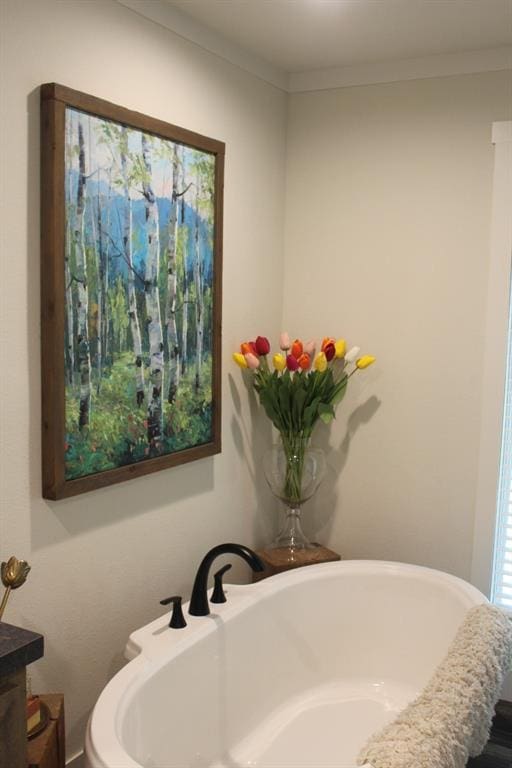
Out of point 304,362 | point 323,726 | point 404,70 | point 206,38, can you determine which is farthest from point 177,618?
point 404,70

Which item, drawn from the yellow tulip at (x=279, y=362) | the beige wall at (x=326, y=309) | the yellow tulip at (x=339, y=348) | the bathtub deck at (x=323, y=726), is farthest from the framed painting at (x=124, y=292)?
the bathtub deck at (x=323, y=726)

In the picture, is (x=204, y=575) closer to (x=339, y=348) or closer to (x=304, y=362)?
(x=304, y=362)

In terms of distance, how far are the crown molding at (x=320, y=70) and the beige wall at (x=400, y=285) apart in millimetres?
37

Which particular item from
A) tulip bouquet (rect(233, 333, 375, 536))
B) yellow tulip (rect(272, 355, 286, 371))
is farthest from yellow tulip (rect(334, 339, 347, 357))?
yellow tulip (rect(272, 355, 286, 371))

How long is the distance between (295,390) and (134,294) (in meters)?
0.85

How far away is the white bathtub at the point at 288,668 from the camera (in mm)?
2014

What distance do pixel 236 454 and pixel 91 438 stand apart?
2.91 feet

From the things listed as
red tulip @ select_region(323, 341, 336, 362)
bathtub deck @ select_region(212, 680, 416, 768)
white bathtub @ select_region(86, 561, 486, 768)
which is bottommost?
bathtub deck @ select_region(212, 680, 416, 768)

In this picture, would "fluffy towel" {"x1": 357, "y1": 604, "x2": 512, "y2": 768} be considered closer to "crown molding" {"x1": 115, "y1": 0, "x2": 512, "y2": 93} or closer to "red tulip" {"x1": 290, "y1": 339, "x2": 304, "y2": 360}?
"red tulip" {"x1": 290, "y1": 339, "x2": 304, "y2": 360}

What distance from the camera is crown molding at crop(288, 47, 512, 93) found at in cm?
269

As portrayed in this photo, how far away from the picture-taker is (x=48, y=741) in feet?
5.74

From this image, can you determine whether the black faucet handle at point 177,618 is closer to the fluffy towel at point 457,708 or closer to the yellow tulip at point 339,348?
the fluffy towel at point 457,708

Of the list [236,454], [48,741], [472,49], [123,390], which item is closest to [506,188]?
[472,49]

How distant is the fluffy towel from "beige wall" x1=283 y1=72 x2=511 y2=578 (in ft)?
2.06
